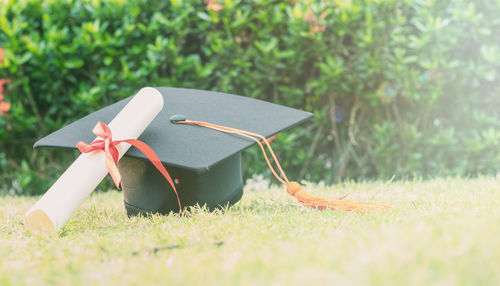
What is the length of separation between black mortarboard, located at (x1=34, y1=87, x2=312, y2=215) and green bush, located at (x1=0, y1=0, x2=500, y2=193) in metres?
1.46

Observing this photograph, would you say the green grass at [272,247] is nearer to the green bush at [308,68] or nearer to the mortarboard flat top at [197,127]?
the mortarboard flat top at [197,127]

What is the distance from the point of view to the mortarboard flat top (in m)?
1.82

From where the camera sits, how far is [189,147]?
73.3 inches

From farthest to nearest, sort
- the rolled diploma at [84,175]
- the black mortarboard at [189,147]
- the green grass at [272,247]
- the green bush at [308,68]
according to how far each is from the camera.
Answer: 1. the green bush at [308,68]
2. the black mortarboard at [189,147]
3. the rolled diploma at [84,175]
4. the green grass at [272,247]

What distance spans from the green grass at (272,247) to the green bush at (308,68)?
1.57m

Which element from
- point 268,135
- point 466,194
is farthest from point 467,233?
point 466,194

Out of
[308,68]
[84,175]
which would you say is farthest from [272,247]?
[308,68]

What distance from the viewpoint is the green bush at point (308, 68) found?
3.52 m

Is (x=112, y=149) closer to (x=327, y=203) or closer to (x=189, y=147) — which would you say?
(x=189, y=147)

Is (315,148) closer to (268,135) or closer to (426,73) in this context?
(426,73)

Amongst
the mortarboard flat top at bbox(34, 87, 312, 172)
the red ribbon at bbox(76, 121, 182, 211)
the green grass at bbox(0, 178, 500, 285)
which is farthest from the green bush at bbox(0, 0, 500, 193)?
the red ribbon at bbox(76, 121, 182, 211)

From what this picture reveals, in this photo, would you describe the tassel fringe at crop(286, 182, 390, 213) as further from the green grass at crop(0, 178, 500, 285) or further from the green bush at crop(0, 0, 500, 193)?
the green bush at crop(0, 0, 500, 193)

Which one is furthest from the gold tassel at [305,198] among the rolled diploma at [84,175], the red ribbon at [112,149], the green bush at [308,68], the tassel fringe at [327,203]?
the green bush at [308,68]

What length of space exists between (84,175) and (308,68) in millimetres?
2536
